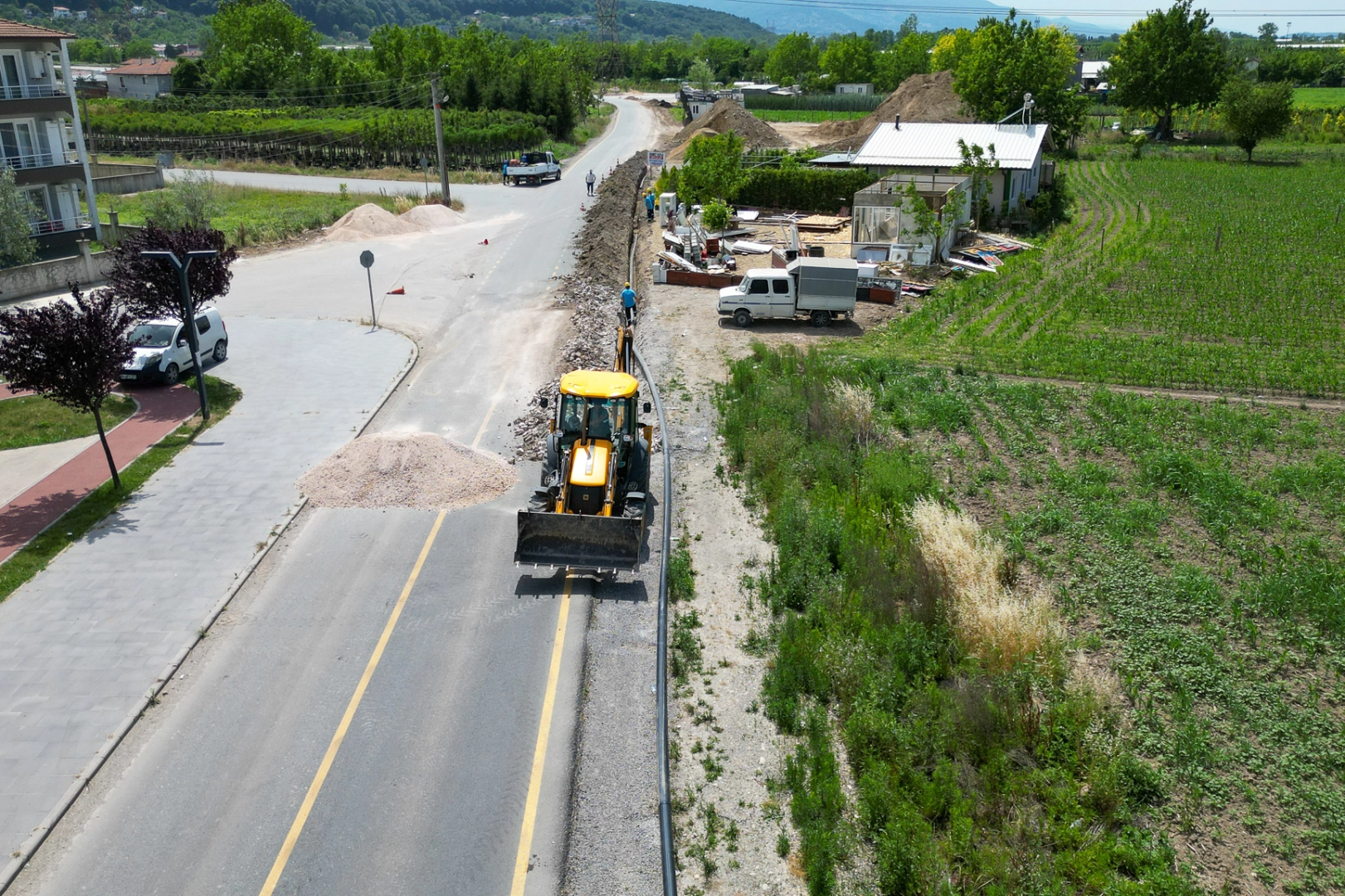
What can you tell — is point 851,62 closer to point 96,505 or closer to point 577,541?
point 96,505

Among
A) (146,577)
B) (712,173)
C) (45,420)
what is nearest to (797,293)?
(712,173)

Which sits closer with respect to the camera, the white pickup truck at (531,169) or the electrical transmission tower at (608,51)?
the white pickup truck at (531,169)

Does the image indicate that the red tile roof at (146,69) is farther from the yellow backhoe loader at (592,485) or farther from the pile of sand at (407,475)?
the yellow backhoe loader at (592,485)

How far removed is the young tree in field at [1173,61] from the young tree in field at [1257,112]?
6.70 meters

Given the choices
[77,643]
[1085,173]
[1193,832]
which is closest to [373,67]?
[1085,173]

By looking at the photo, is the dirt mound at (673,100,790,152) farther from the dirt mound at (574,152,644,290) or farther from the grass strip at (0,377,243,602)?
the grass strip at (0,377,243,602)

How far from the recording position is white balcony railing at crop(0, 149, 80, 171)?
4091 centimetres

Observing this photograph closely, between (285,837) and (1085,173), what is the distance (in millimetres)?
63048

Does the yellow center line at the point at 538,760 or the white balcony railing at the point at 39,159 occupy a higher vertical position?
the white balcony railing at the point at 39,159

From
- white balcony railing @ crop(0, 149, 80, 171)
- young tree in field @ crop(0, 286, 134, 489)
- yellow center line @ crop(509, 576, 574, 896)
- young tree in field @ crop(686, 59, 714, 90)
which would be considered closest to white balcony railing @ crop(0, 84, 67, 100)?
white balcony railing @ crop(0, 149, 80, 171)

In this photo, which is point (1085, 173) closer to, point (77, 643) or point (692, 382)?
point (692, 382)

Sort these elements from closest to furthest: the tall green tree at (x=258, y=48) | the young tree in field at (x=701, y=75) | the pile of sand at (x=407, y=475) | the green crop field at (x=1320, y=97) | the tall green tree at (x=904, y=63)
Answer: the pile of sand at (x=407, y=475)
the tall green tree at (x=258, y=48)
the green crop field at (x=1320, y=97)
the tall green tree at (x=904, y=63)
the young tree in field at (x=701, y=75)

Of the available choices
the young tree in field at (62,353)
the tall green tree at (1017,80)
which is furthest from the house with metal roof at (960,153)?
the young tree in field at (62,353)

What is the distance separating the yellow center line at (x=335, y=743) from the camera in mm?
9969
